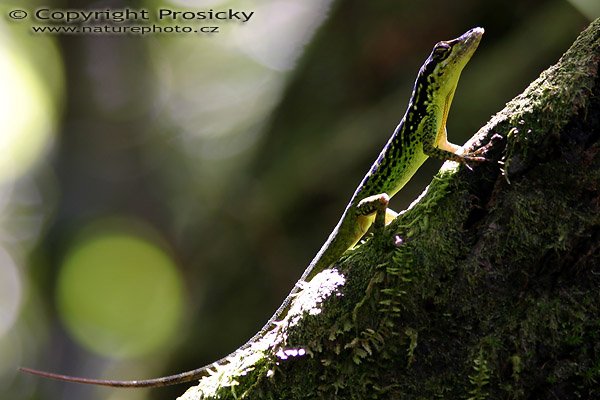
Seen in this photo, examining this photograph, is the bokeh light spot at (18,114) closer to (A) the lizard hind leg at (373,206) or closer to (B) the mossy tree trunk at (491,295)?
(A) the lizard hind leg at (373,206)

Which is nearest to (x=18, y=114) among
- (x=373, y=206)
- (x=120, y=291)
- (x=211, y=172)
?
(x=120, y=291)

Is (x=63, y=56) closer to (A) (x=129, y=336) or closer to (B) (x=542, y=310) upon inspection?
(A) (x=129, y=336)

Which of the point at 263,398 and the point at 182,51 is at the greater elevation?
the point at 263,398

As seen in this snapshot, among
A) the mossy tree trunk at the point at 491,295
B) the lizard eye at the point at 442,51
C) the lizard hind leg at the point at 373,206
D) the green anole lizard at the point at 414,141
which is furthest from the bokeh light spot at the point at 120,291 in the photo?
the mossy tree trunk at the point at 491,295

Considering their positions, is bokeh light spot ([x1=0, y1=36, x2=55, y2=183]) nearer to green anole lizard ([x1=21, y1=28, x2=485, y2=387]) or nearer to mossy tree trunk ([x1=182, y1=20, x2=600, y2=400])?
green anole lizard ([x1=21, y1=28, x2=485, y2=387])

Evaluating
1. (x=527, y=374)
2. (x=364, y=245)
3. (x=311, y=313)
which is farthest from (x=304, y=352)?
(x=527, y=374)

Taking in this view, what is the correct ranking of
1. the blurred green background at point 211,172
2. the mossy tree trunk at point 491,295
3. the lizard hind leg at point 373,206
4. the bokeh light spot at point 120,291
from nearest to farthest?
the mossy tree trunk at point 491,295 < the lizard hind leg at point 373,206 < the blurred green background at point 211,172 < the bokeh light spot at point 120,291

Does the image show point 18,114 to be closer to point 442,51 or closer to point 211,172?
point 211,172
